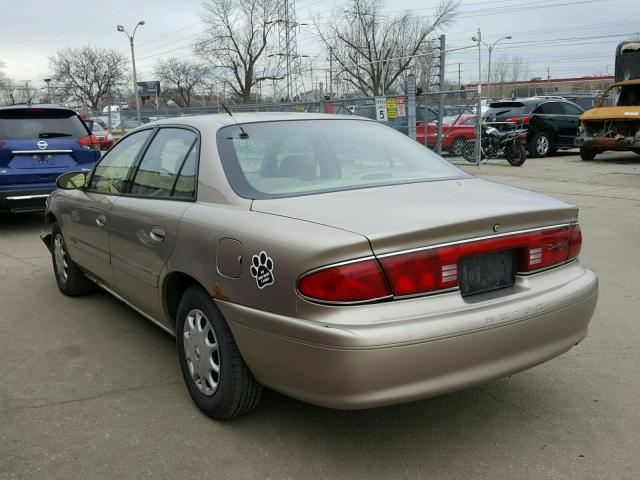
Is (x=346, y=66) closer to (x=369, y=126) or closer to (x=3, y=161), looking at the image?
(x=3, y=161)

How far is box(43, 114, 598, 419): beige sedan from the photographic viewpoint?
7.78 ft

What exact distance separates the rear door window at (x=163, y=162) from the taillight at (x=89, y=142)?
17.1 feet

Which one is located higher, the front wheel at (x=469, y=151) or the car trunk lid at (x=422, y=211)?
the car trunk lid at (x=422, y=211)

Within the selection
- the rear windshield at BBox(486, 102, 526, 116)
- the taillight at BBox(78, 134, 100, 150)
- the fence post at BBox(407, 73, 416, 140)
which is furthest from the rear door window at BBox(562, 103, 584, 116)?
the taillight at BBox(78, 134, 100, 150)

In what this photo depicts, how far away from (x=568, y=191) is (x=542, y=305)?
9.28 meters

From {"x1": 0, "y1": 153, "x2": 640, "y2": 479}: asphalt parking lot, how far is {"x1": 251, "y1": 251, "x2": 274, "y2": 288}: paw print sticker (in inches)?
33.4

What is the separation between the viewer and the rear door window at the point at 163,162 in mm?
3490

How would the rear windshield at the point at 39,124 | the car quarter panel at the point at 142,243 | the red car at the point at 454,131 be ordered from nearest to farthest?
the car quarter panel at the point at 142,243 < the rear windshield at the point at 39,124 < the red car at the point at 454,131

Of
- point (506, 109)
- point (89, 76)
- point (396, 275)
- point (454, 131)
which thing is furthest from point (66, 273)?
point (89, 76)

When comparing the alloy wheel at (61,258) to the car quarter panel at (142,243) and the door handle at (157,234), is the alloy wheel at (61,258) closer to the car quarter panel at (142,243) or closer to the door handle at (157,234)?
the car quarter panel at (142,243)

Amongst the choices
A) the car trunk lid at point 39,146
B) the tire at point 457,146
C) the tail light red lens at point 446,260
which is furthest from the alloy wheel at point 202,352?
the tire at point 457,146

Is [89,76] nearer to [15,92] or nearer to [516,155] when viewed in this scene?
[15,92]

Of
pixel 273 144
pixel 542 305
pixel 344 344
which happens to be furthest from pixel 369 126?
pixel 344 344

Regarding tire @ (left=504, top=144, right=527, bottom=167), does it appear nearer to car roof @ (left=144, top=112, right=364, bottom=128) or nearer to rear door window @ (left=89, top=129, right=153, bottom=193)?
car roof @ (left=144, top=112, right=364, bottom=128)
